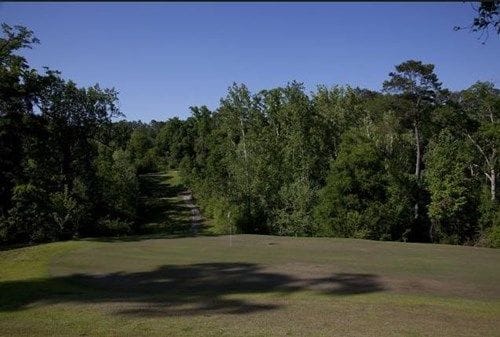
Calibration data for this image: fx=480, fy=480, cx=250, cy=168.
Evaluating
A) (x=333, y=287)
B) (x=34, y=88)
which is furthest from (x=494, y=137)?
(x=34, y=88)

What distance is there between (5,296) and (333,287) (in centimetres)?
1498

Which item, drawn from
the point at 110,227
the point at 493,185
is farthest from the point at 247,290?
the point at 493,185

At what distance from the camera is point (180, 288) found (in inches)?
896

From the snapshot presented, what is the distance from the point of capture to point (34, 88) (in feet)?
142

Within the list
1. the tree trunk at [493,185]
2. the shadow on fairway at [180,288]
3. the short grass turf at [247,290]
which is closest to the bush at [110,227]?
the short grass turf at [247,290]

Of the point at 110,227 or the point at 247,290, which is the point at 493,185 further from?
the point at 110,227

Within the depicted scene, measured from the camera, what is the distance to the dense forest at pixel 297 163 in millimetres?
43531

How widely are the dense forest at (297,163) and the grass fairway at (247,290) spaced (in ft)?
37.1

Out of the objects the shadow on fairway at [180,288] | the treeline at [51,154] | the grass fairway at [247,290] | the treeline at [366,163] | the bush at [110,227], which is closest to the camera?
the grass fairway at [247,290]

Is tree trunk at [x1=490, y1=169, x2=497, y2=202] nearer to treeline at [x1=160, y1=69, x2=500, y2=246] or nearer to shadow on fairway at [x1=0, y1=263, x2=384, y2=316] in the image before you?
Result: treeline at [x1=160, y1=69, x2=500, y2=246]

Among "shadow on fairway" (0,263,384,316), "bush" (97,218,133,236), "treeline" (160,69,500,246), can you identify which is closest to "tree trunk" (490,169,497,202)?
"treeline" (160,69,500,246)

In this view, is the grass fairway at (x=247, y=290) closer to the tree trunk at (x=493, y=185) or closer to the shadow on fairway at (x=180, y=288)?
the shadow on fairway at (x=180, y=288)

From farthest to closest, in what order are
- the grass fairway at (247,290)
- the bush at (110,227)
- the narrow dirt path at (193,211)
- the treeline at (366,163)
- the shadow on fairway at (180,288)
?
the narrow dirt path at (193,211)
the bush at (110,227)
the treeline at (366,163)
the shadow on fairway at (180,288)
the grass fairway at (247,290)

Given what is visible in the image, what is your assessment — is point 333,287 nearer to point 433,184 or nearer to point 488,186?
point 433,184
